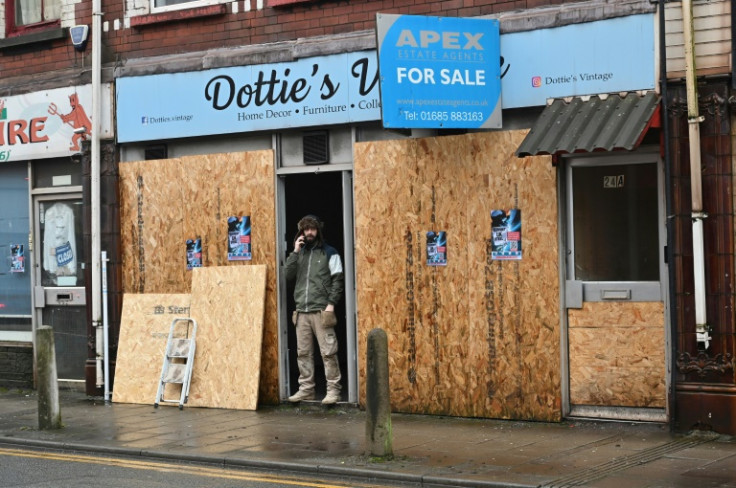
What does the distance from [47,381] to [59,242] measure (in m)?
4.21

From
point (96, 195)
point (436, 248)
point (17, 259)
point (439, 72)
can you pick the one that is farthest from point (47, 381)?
point (439, 72)

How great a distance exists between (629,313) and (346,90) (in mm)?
3878

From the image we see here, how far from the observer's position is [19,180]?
16.3 m

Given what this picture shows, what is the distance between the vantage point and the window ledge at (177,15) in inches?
555

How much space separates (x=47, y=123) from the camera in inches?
614

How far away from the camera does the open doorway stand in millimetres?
14250

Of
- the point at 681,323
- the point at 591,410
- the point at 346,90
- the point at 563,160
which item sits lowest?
the point at 591,410

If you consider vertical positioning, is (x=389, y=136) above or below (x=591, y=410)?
above

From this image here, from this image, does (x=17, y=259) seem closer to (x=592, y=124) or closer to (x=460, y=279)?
(x=460, y=279)

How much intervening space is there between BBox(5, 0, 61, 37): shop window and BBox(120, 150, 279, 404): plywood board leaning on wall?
262 centimetres

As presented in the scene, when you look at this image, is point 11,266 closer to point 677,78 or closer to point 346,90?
point 346,90

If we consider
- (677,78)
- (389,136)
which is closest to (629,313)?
(677,78)

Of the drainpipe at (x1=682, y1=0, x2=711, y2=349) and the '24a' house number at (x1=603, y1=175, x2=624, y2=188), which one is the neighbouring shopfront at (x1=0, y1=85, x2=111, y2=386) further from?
the drainpipe at (x1=682, y1=0, x2=711, y2=349)

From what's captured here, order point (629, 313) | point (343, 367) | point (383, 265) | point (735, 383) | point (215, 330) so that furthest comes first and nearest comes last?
point (343, 367), point (215, 330), point (383, 265), point (629, 313), point (735, 383)
